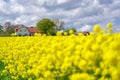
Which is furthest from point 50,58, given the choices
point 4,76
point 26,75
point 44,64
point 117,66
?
point 4,76

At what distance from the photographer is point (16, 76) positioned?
10914mm

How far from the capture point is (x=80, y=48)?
5.28m

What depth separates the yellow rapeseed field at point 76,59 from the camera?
3895 millimetres

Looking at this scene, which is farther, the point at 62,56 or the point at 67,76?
the point at 67,76

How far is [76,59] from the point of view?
5000 millimetres

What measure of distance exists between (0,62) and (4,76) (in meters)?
3.24

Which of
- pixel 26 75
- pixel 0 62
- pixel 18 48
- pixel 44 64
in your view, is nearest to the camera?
pixel 44 64

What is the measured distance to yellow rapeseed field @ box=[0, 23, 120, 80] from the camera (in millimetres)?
3895

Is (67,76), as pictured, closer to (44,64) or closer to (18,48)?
(44,64)

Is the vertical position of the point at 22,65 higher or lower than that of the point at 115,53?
lower

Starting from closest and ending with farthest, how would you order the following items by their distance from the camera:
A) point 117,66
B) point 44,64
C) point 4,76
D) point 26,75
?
point 117,66
point 44,64
point 26,75
point 4,76

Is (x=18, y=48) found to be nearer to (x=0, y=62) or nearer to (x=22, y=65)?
(x=0, y=62)

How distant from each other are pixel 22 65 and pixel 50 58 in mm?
4937

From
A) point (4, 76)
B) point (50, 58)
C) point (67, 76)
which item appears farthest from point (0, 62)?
point (50, 58)
